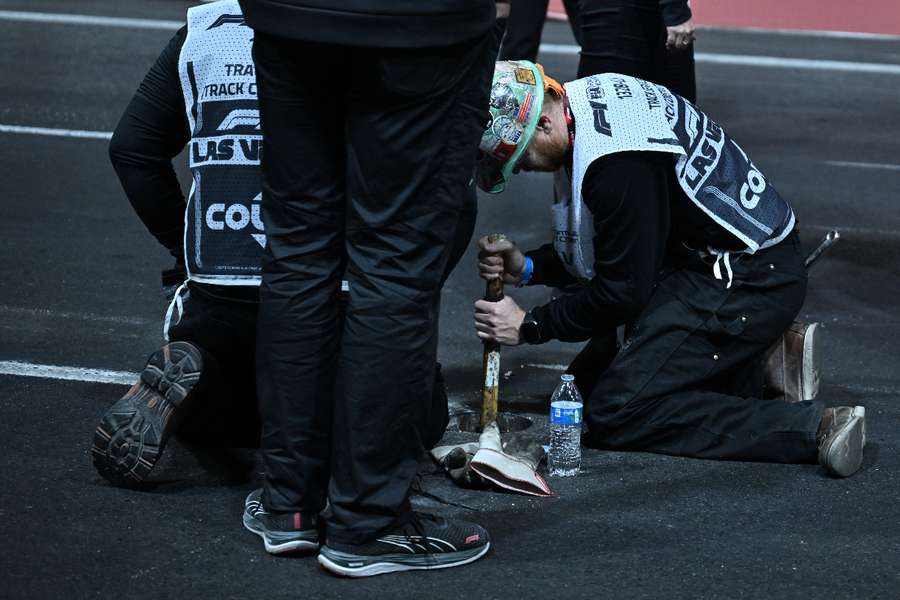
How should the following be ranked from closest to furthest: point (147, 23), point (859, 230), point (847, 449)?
point (847, 449), point (859, 230), point (147, 23)

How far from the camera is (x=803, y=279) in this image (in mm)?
4461

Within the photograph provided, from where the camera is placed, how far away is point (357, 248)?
3309 mm

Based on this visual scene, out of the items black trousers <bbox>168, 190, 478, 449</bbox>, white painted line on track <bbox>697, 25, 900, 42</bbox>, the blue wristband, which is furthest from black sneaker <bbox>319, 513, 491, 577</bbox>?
white painted line on track <bbox>697, 25, 900, 42</bbox>

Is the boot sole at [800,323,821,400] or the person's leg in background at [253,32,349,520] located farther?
the boot sole at [800,323,821,400]

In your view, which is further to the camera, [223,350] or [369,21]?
[223,350]

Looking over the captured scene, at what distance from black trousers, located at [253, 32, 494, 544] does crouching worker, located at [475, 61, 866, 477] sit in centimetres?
73

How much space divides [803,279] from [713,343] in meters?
0.35

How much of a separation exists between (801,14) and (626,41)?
721 cm

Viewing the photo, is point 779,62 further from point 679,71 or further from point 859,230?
point 679,71

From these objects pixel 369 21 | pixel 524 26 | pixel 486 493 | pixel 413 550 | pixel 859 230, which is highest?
pixel 369 21

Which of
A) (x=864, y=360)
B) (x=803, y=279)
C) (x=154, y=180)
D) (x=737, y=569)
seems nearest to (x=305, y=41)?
(x=154, y=180)

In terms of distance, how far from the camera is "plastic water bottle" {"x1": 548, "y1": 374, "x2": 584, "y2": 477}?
163 inches

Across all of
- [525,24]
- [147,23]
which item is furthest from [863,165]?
[147,23]

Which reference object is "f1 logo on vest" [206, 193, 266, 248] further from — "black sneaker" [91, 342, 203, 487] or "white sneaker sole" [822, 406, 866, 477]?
"white sneaker sole" [822, 406, 866, 477]
